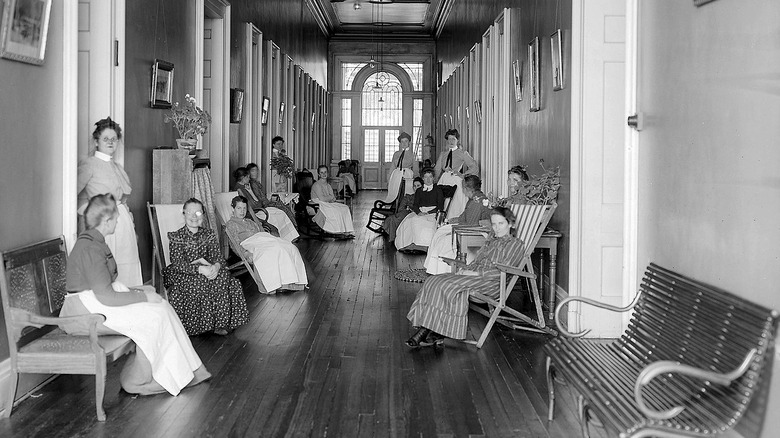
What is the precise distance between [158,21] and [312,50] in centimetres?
1446

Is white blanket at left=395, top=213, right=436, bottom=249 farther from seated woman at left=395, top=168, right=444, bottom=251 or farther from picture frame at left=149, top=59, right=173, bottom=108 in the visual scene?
picture frame at left=149, top=59, right=173, bottom=108

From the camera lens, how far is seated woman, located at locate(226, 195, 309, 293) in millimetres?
8773

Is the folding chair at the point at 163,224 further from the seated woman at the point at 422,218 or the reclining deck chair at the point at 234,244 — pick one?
the seated woman at the point at 422,218

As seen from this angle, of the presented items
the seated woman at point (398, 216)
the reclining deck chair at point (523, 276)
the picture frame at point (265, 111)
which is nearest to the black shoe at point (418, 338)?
the reclining deck chair at point (523, 276)

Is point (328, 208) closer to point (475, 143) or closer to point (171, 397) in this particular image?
point (475, 143)

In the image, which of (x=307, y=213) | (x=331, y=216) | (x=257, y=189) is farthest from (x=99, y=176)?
(x=307, y=213)

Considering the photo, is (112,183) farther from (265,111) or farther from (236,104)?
(265,111)

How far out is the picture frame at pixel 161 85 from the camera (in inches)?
315

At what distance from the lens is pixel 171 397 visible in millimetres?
4930

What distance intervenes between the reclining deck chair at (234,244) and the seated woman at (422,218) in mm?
3111

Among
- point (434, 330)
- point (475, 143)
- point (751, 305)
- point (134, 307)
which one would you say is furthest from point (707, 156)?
point (475, 143)

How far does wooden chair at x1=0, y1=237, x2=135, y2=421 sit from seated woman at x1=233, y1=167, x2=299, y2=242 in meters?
5.48

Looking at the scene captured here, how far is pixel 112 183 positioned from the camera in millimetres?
6449

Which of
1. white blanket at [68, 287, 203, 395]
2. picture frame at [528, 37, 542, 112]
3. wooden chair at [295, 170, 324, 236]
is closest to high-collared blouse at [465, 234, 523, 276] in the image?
picture frame at [528, 37, 542, 112]
